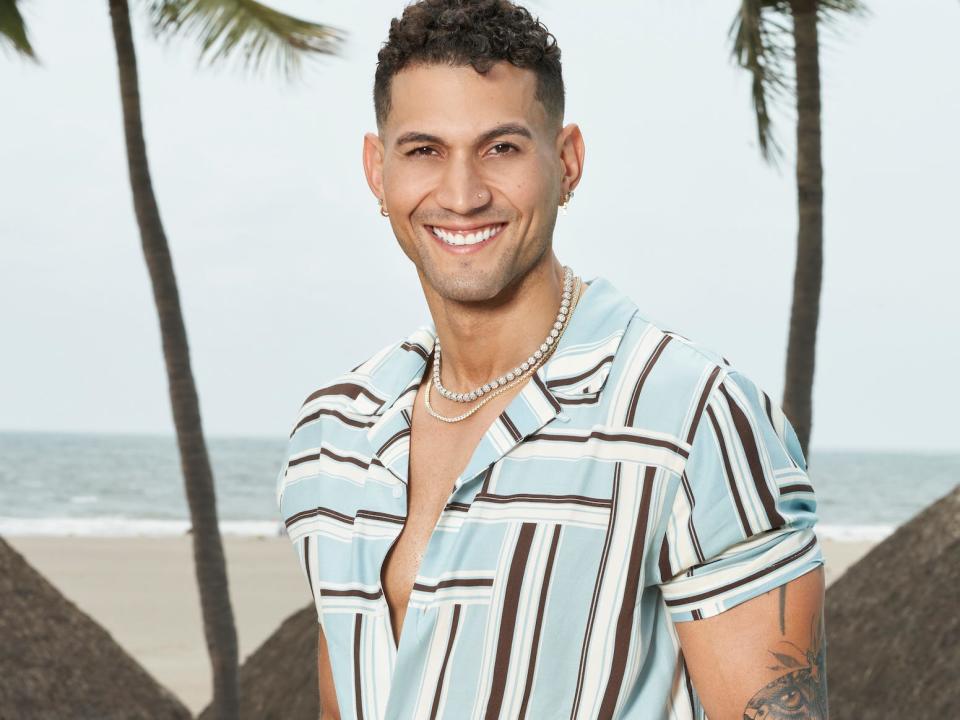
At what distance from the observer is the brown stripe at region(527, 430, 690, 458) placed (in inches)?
73.4

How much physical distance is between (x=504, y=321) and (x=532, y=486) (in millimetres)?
394

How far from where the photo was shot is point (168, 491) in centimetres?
4369

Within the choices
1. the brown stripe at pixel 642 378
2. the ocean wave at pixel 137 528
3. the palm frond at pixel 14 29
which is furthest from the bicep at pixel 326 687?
the ocean wave at pixel 137 528

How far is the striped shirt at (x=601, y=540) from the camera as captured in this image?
183 cm

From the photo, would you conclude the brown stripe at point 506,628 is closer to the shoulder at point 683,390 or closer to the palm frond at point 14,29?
the shoulder at point 683,390

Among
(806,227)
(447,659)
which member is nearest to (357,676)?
(447,659)

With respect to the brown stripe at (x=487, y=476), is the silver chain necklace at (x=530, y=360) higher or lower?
higher

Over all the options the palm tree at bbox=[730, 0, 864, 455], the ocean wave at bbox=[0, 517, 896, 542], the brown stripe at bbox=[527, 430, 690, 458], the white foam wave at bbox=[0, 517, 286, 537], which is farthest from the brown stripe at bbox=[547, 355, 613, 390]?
the ocean wave at bbox=[0, 517, 896, 542]

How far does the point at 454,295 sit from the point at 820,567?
0.80 m

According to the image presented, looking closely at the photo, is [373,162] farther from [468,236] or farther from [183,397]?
[183,397]

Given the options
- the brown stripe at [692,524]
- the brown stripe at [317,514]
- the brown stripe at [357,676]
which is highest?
the brown stripe at [692,524]

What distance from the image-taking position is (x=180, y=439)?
23.9 ft

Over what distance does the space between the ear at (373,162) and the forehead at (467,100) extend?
0.27 m

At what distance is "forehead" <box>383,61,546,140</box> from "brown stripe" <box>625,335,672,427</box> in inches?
17.9
